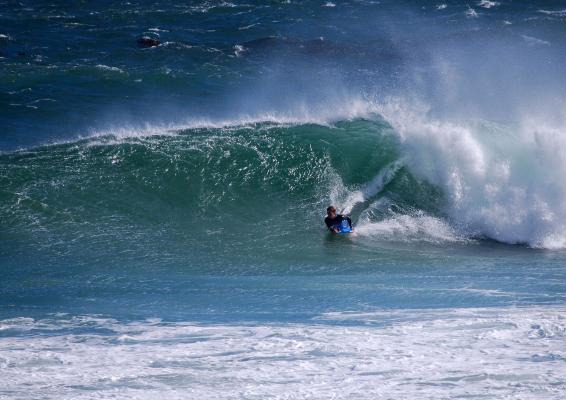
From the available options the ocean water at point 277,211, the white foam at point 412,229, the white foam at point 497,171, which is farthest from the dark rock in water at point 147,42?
the white foam at point 412,229

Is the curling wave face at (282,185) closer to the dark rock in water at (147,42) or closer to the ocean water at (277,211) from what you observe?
the ocean water at (277,211)

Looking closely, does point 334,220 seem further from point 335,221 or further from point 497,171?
point 497,171

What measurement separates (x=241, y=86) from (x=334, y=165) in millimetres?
9638

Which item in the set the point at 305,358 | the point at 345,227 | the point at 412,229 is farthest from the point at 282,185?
the point at 305,358

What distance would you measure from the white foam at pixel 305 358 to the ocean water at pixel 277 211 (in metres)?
0.03

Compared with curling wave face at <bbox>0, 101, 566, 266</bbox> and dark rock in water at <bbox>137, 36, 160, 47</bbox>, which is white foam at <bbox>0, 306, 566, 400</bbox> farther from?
dark rock in water at <bbox>137, 36, 160, 47</bbox>

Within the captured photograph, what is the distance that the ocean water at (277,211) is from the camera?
7492mm

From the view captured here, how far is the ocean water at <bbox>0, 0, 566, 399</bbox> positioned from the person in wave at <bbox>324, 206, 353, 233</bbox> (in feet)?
0.58

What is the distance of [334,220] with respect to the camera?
13797 millimetres

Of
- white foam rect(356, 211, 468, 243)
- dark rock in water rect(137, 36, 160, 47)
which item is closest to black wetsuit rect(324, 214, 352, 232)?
white foam rect(356, 211, 468, 243)

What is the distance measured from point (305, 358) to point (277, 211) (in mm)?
7695

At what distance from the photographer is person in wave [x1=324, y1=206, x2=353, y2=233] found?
13.7m

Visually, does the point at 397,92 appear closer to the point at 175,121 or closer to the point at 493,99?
the point at 493,99

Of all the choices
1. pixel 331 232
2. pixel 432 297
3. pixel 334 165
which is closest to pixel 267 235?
pixel 331 232
